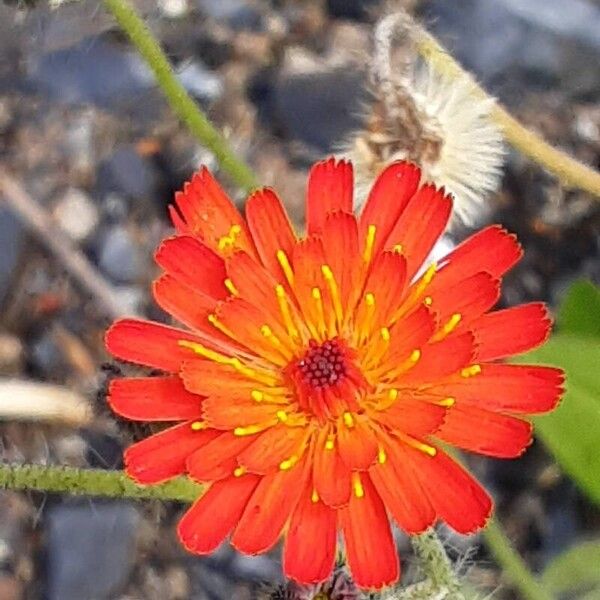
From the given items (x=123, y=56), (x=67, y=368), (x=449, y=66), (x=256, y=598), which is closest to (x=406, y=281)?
(x=449, y=66)

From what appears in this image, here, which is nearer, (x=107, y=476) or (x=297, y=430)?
(x=297, y=430)

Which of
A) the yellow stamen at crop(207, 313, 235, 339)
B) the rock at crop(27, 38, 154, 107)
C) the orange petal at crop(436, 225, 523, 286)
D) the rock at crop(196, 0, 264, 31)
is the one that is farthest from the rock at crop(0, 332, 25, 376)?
the orange petal at crop(436, 225, 523, 286)

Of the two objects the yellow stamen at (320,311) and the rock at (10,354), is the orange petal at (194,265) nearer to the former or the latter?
the yellow stamen at (320,311)

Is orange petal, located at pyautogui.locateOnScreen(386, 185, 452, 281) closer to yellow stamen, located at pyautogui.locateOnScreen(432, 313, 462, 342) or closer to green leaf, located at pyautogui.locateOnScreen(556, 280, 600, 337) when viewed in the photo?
yellow stamen, located at pyautogui.locateOnScreen(432, 313, 462, 342)

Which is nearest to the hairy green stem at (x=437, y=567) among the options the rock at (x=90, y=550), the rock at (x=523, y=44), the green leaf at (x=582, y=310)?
the green leaf at (x=582, y=310)

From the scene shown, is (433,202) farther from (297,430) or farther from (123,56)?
(123,56)
